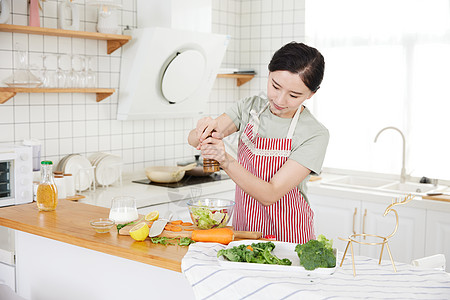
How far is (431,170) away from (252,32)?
180 centimetres

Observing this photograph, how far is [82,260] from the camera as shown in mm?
1991

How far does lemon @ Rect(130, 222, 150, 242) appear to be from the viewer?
177cm

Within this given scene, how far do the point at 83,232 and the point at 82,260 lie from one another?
163 millimetres

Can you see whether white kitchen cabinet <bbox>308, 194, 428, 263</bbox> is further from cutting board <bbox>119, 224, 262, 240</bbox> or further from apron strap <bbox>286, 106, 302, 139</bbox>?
cutting board <bbox>119, 224, 262, 240</bbox>

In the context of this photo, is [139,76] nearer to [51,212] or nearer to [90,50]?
[90,50]

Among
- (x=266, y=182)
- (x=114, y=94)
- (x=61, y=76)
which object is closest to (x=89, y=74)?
(x=61, y=76)

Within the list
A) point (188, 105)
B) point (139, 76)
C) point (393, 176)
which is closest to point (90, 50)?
point (139, 76)

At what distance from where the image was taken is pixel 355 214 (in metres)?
3.56

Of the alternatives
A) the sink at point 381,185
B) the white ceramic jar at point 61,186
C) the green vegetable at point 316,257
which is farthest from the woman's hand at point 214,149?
the sink at point 381,185

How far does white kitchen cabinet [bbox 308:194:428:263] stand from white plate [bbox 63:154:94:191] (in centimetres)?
149

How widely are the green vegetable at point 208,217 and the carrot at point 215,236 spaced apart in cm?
9

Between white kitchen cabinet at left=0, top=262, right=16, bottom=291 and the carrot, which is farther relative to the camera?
white kitchen cabinet at left=0, top=262, right=16, bottom=291

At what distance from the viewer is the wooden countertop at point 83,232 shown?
1.63m

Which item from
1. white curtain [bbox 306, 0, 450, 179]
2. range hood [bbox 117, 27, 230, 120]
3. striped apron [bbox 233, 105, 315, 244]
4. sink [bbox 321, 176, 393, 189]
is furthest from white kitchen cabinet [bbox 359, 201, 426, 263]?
range hood [bbox 117, 27, 230, 120]
